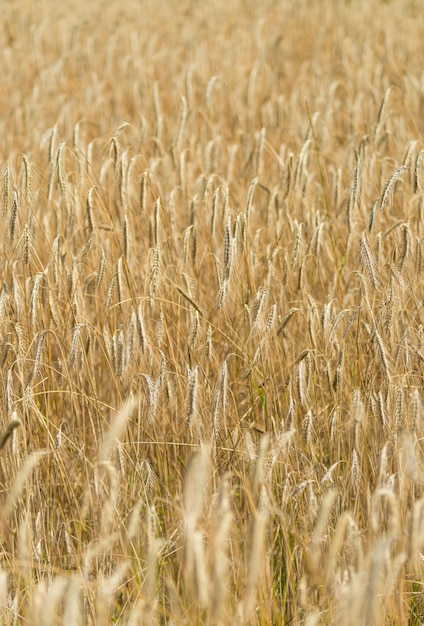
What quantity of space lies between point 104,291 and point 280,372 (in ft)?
1.62

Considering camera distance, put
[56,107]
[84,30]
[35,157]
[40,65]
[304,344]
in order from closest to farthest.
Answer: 1. [304,344]
2. [35,157]
3. [56,107]
4. [40,65]
5. [84,30]

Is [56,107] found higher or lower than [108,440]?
higher

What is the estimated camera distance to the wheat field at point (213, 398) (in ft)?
3.60

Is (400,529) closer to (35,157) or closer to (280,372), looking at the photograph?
(280,372)

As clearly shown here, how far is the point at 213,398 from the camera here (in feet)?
4.48

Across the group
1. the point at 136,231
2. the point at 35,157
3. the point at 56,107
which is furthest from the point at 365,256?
the point at 56,107

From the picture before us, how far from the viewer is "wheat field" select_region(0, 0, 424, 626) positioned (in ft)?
3.60

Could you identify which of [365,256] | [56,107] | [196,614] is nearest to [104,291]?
[365,256]

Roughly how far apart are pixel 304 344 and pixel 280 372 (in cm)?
10

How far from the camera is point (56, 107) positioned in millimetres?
3740

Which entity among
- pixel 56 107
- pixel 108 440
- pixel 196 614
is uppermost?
pixel 56 107

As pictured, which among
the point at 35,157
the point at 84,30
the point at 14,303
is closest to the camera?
the point at 14,303

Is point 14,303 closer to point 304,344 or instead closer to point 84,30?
point 304,344

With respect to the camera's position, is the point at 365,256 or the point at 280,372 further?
the point at 280,372
